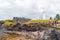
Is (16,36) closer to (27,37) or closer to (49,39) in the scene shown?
(27,37)

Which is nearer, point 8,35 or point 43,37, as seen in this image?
point 8,35

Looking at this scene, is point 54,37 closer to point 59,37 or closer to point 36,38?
point 59,37

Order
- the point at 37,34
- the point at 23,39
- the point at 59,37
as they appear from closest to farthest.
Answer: the point at 23,39 < the point at 37,34 < the point at 59,37

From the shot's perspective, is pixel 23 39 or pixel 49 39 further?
pixel 49 39

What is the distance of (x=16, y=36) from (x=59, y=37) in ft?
13.5

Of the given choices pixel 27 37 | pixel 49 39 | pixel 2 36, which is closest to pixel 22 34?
pixel 27 37

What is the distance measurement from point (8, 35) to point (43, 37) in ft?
10.3

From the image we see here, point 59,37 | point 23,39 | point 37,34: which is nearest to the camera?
point 23,39

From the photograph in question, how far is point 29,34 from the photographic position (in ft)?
53.1

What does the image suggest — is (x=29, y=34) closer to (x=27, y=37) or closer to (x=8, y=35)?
(x=27, y=37)

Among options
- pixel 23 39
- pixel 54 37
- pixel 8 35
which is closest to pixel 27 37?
pixel 23 39

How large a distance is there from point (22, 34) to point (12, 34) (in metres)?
0.78

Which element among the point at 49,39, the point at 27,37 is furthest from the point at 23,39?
the point at 49,39

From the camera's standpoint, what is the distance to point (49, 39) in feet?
56.7
